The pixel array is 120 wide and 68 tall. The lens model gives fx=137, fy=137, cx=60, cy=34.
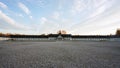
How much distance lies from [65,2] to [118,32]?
100 meters

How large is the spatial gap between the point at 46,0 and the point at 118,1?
11.2m

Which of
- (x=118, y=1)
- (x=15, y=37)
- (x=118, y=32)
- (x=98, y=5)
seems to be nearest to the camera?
(x=118, y=1)

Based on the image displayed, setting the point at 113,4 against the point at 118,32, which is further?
the point at 118,32

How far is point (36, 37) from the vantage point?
7825 cm

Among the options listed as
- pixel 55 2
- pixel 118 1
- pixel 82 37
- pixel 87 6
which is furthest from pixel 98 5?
pixel 82 37

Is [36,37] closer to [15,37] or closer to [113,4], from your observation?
[15,37]

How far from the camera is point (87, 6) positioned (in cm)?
2361

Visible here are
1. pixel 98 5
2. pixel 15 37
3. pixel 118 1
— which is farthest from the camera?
pixel 15 37

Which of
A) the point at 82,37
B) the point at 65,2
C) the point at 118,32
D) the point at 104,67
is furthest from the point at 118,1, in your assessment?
the point at 118,32

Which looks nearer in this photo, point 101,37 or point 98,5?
point 98,5

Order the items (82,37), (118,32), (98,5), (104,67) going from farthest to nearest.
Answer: (118,32)
(82,37)
(98,5)
(104,67)

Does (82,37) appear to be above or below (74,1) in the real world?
below

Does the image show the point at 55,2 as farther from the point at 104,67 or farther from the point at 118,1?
the point at 104,67

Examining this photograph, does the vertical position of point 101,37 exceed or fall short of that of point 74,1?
it falls short
